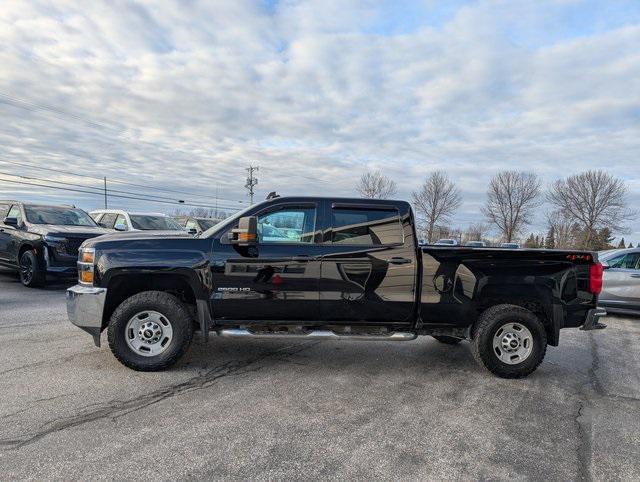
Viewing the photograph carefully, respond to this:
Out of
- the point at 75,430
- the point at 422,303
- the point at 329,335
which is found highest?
the point at 422,303

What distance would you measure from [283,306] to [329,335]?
0.58 meters

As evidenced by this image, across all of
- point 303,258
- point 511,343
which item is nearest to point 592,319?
point 511,343

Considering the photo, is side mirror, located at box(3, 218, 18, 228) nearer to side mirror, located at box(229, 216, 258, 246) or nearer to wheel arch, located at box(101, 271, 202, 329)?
wheel arch, located at box(101, 271, 202, 329)

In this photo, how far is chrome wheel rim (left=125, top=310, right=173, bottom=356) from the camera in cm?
479

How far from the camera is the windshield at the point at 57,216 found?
1078cm

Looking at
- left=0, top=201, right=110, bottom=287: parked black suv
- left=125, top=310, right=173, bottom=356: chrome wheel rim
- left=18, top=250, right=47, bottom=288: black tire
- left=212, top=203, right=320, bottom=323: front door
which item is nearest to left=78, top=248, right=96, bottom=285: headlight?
left=125, top=310, right=173, bottom=356: chrome wheel rim

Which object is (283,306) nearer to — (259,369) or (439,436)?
(259,369)

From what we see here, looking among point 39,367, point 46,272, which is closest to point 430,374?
point 39,367

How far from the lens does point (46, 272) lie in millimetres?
9883

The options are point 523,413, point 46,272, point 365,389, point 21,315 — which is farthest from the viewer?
point 46,272

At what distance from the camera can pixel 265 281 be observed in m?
4.88

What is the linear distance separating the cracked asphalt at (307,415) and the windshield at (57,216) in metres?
5.67

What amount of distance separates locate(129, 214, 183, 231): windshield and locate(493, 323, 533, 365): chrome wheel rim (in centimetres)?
1122

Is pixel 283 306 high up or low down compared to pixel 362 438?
up
